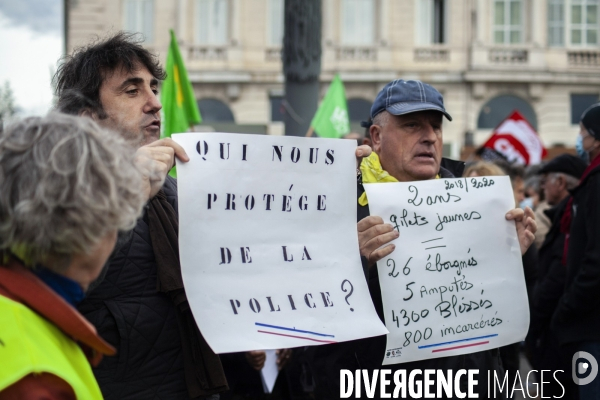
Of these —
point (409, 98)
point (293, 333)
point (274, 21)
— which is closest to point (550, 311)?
point (409, 98)

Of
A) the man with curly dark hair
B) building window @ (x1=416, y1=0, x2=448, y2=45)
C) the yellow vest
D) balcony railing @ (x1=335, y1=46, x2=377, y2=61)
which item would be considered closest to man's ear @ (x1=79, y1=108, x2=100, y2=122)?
the man with curly dark hair

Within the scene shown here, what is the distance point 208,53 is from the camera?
74.0 ft

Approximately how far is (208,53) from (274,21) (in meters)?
2.36

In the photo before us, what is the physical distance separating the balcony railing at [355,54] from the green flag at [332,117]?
15812 millimetres

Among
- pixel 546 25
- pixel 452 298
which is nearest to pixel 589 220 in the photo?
pixel 452 298

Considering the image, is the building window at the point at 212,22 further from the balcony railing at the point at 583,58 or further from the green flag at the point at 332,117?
the green flag at the point at 332,117

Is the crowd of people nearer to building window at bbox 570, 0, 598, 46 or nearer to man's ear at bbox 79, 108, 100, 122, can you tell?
man's ear at bbox 79, 108, 100, 122

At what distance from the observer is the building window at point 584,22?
2270 centimetres

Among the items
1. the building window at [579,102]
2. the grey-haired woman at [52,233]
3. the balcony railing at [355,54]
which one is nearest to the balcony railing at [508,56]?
the building window at [579,102]

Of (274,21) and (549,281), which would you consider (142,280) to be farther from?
(274,21)

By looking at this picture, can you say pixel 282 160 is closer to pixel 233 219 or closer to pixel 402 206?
pixel 233 219

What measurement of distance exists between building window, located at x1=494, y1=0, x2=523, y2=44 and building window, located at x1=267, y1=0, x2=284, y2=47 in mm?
6936

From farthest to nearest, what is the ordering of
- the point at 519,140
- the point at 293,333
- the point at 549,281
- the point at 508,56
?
the point at 508,56 → the point at 519,140 → the point at 549,281 → the point at 293,333

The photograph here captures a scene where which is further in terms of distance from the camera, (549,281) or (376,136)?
(549,281)
